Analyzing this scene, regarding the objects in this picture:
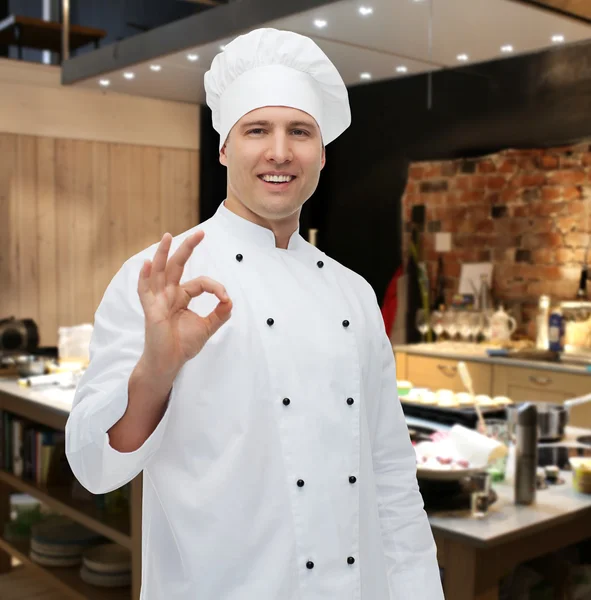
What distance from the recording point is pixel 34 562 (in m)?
3.51

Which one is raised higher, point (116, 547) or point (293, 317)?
point (293, 317)

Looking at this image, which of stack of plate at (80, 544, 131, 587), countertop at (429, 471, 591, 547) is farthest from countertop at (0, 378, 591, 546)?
stack of plate at (80, 544, 131, 587)

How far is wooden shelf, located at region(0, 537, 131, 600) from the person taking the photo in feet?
10.4

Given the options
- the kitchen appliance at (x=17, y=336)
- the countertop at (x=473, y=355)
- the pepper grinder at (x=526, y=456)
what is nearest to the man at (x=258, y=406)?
the pepper grinder at (x=526, y=456)

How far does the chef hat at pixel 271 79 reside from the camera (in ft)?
4.48

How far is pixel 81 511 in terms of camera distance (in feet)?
10.8

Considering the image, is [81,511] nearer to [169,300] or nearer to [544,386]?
[544,386]

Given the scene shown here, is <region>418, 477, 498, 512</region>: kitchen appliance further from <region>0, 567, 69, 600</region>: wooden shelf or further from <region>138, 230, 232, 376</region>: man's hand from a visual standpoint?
<region>0, 567, 69, 600</region>: wooden shelf

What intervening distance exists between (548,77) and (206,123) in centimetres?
287

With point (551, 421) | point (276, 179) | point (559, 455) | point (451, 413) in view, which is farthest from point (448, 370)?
point (276, 179)

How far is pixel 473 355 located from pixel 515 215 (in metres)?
0.95

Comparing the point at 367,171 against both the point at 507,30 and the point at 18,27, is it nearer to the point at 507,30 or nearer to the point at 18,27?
the point at 507,30

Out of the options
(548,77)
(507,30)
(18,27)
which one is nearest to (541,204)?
(548,77)

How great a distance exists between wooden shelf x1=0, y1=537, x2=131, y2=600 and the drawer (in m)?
2.16
